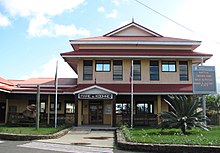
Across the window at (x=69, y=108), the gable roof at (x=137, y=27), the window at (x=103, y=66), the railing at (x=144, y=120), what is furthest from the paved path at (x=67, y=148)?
the gable roof at (x=137, y=27)

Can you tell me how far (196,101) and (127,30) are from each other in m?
14.4

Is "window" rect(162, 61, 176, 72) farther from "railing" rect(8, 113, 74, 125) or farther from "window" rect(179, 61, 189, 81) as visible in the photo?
"railing" rect(8, 113, 74, 125)

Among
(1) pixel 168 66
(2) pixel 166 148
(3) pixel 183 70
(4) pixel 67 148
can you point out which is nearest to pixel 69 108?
(1) pixel 168 66

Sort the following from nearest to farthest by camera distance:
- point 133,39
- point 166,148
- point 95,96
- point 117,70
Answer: point 166,148, point 95,96, point 117,70, point 133,39

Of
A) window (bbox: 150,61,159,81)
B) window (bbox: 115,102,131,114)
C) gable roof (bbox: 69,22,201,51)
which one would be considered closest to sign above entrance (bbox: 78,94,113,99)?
window (bbox: 115,102,131,114)

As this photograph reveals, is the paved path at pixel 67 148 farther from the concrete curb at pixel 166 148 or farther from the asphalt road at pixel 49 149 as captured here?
the concrete curb at pixel 166 148

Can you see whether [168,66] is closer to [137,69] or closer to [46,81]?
[137,69]

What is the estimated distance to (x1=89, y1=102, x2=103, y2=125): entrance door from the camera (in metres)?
27.2

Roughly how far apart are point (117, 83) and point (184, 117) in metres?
10.0

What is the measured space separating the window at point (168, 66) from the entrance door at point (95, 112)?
6.98 m

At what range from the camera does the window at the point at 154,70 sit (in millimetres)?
27109

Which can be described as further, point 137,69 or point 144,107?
point 144,107

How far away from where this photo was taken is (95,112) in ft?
90.1

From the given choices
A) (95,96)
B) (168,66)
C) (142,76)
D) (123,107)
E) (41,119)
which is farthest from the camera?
(123,107)
